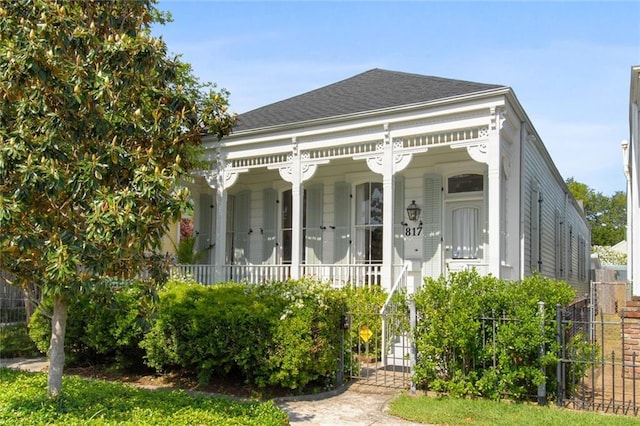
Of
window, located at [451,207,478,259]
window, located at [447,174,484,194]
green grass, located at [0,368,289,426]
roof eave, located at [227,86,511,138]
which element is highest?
roof eave, located at [227,86,511,138]

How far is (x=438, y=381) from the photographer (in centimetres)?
734

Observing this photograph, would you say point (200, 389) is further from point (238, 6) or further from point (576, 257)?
point (576, 257)

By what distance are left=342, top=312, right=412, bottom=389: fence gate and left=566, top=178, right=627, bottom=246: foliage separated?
59.2 metres

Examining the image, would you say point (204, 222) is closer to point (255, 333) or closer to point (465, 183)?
point (465, 183)

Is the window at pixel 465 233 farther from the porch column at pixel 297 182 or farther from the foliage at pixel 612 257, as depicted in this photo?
the foliage at pixel 612 257

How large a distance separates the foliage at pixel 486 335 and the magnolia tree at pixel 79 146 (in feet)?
12.6

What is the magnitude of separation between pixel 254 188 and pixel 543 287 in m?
9.76

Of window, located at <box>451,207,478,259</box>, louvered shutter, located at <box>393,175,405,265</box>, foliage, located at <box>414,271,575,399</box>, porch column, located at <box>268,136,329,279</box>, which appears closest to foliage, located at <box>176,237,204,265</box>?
porch column, located at <box>268,136,329,279</box>

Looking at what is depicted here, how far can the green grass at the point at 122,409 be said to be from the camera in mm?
5207

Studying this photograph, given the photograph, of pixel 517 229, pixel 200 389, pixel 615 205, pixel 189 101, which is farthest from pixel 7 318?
pixel 615 205

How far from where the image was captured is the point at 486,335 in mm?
7289

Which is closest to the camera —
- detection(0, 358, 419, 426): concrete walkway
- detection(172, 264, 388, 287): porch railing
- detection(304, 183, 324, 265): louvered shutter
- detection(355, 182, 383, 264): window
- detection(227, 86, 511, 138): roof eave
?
detection(0, 358, 419, 426): concrete walkway

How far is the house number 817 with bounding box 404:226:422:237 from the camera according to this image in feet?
41.5

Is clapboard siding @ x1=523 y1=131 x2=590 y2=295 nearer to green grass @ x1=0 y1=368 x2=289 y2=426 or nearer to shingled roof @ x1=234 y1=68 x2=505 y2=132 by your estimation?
shingled roof @ x1=234 y1=68 x2=505 y2=132
